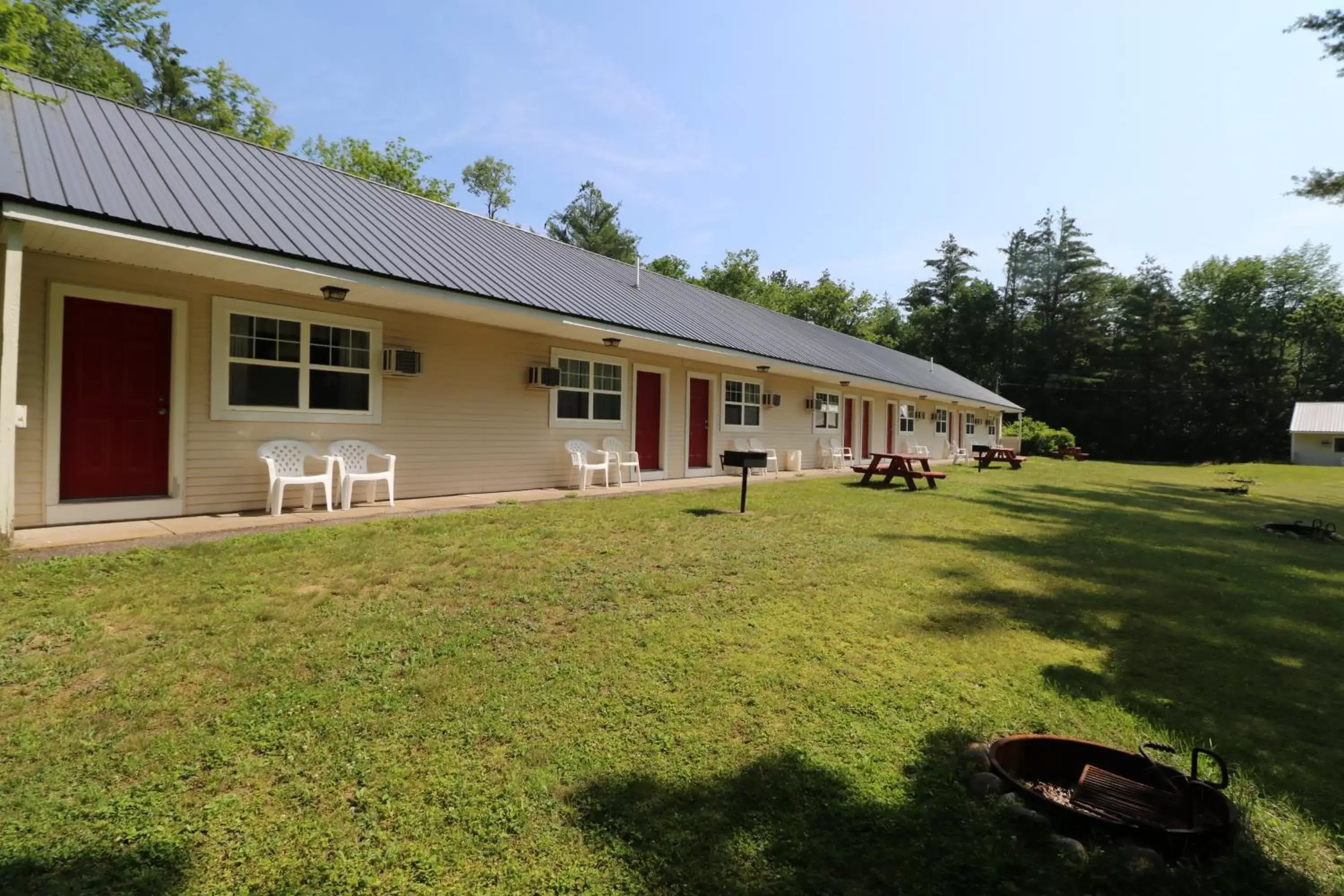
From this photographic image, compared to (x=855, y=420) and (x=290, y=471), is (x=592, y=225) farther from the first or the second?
(x=290, y=471)

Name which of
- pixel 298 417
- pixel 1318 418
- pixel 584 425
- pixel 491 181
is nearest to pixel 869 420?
pixel 584 425

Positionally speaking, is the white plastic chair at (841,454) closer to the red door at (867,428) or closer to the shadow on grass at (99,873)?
the red door at (867,428)

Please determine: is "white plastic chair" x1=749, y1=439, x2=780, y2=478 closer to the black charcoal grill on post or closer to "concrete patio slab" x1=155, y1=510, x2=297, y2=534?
the black charcoal grill on post

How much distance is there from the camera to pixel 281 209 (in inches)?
285

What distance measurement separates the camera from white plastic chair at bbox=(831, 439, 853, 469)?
17.2 metres

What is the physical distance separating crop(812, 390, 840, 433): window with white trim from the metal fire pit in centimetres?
1433

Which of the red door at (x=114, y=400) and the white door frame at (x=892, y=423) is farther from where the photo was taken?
the white door frame at (x=892, y=423)

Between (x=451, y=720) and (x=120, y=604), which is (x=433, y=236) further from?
(x=451, y=720)

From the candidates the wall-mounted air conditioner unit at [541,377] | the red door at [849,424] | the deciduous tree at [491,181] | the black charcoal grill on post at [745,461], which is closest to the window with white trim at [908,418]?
the red door at [849,424]

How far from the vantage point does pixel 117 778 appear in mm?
2373

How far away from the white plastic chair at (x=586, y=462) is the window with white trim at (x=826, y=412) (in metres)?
8.01

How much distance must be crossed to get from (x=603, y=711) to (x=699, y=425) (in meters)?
10.4

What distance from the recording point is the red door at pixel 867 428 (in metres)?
19.7

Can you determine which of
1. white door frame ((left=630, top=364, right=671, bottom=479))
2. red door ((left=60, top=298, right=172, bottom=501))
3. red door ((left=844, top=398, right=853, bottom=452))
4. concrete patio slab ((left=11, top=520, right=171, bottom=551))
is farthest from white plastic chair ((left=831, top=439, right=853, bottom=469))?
concrete patio slab ((left=11, top=520, right=171, bottom=551))
